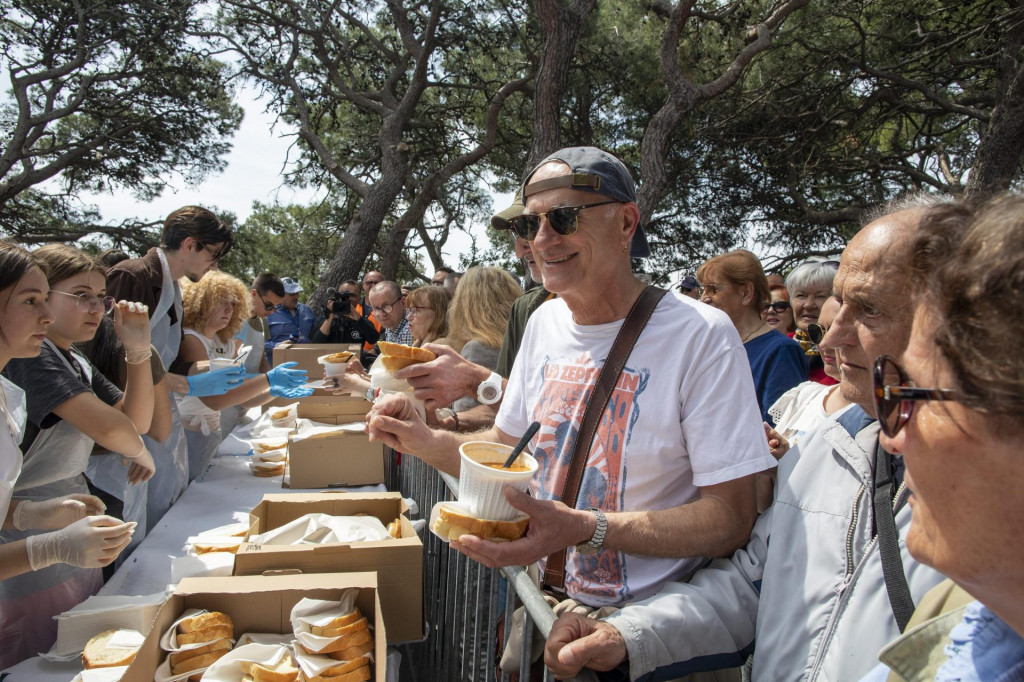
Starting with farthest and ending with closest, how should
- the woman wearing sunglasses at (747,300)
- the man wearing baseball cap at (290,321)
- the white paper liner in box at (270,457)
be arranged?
the man wearing baseball cap at (290,321)
the white paper liner in box at (270,457)
the woman wearing sunglasses at (747,300)

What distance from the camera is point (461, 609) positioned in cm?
243

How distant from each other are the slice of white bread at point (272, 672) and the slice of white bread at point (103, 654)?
0.39m

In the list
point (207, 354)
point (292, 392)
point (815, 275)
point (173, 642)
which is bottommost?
point (173, 642)

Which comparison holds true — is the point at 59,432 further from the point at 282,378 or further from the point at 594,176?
the point at 594,176

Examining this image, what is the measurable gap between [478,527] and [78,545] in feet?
4.79

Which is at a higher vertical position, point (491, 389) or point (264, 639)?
point (491, 389)

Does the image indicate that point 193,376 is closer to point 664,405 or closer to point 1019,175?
point 664,405

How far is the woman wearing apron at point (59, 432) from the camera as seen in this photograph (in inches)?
86.6

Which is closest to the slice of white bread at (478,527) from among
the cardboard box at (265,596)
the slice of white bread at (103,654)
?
the cardboard box at (265,596)

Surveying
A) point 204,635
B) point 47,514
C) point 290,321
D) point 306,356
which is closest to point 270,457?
point 306,356

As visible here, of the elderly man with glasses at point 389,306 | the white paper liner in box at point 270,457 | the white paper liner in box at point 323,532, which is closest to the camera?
the white paper liner in box at point 323,532

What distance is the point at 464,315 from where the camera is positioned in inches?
144

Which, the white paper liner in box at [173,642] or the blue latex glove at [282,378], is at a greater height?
the blue latex glove at [282,378]

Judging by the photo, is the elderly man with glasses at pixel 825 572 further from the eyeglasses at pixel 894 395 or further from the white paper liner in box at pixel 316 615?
the white paper liner in box at pixel 316 615
